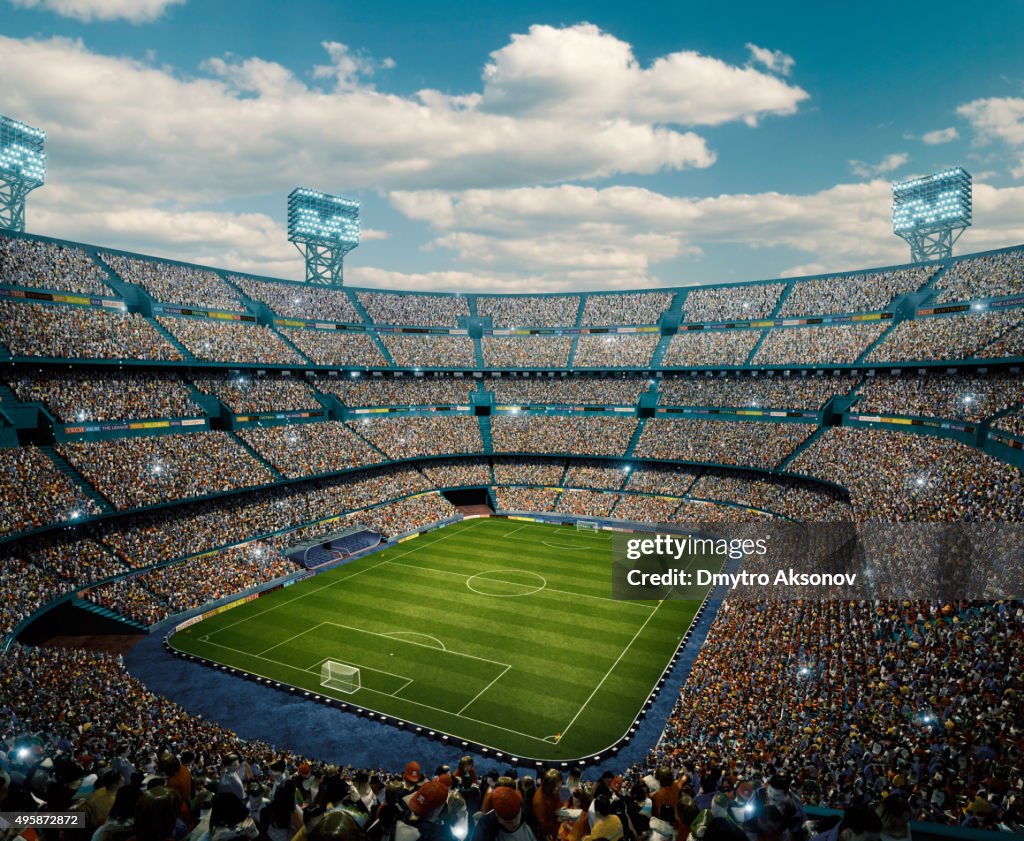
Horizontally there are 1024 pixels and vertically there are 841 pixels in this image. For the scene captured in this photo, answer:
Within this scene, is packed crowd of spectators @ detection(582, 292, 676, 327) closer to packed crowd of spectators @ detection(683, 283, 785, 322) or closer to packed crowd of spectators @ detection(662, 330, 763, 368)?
packed crowd of spectators @ detection(683, 283, 785, 322)

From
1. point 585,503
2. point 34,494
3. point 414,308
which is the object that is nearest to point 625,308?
point 414,308

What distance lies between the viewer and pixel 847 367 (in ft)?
171

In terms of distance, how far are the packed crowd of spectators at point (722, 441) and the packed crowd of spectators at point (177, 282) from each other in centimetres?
4081

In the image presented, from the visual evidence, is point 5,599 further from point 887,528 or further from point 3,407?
point 887,528

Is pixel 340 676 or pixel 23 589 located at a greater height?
pixel 23 589

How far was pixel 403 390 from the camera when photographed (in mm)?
66625

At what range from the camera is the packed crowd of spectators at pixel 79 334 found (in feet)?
127

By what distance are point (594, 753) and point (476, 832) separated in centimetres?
2013

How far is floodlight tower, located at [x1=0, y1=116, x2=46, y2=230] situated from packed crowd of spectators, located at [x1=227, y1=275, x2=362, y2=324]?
1616cm

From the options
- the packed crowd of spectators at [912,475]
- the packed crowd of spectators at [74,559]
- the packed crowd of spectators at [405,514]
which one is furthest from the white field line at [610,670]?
the packed crowd of spectators at [74,559]

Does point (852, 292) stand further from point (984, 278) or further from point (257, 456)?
point (257, 456)

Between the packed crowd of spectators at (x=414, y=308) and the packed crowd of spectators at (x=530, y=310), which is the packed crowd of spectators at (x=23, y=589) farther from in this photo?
the packed crowd of spectators at (x=530, y=310)

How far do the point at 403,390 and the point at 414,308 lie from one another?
42.0ft

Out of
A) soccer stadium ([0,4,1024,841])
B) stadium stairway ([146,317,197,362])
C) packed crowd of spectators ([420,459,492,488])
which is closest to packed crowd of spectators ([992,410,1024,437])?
soccer stadium ([0,4,1024,841])
